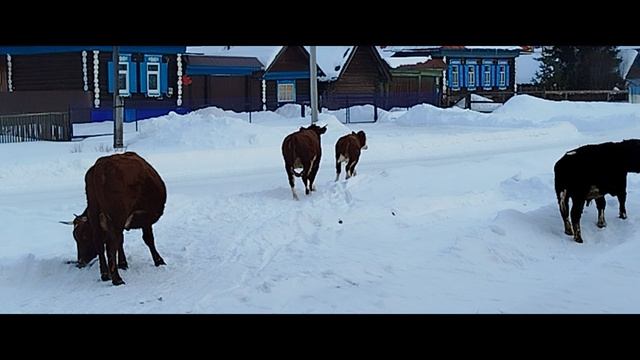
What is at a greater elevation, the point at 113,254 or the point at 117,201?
the point at 117,201

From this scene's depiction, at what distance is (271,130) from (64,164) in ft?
30.3

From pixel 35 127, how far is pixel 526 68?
40927 millimetres

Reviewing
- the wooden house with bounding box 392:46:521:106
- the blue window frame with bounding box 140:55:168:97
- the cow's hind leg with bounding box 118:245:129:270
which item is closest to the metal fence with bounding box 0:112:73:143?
the blue window frame with bounding box 140:55:168:97

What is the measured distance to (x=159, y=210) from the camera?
8.16m

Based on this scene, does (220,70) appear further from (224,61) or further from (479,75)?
(479,75)

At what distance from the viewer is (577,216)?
32.4 feet

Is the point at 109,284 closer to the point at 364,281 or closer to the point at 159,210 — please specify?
the point at 159,210

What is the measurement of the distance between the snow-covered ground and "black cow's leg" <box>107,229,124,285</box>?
0.50 ft

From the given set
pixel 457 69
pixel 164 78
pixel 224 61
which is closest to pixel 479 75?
pixel 457 69

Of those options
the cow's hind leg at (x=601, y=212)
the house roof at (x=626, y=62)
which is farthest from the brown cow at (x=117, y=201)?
the house roof at (x=626, y=62)

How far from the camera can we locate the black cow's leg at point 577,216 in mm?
9859

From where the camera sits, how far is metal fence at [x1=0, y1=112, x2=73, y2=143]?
84.9 feet

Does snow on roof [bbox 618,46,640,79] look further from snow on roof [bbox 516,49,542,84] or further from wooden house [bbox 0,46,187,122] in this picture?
wooden house [bbox 0,46,187,122]
